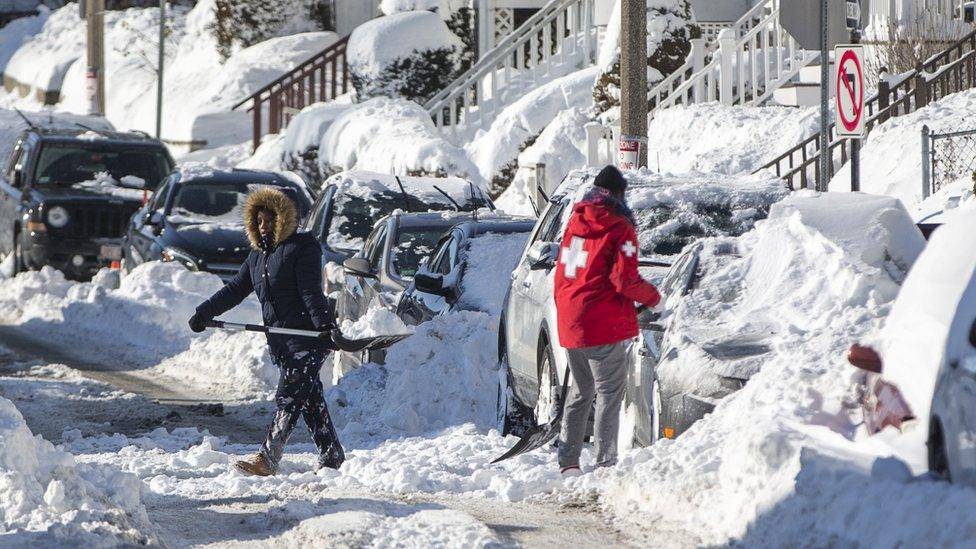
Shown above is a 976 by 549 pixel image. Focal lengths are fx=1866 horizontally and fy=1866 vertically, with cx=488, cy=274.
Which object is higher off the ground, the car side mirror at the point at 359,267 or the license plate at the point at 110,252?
the car side mirror at the point at 359,267

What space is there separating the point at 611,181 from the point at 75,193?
1549 cm

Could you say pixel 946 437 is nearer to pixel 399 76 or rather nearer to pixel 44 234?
pixel 44 234

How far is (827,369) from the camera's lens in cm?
792

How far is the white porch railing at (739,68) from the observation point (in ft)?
75.9

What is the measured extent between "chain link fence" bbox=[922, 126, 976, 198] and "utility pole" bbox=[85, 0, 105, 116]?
75.8 feet

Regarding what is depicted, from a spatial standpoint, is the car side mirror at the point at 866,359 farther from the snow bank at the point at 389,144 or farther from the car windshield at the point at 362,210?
the snow bank at the point at 389,144

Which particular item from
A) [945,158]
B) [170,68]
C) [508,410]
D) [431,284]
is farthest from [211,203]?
[170,68]

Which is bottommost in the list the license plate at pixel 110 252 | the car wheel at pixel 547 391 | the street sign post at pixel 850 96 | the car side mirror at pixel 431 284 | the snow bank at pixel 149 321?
the snow bank at pixel 149 321

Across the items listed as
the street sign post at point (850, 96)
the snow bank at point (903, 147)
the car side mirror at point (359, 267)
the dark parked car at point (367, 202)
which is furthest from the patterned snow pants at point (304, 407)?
the snow bank at point (903, 147)

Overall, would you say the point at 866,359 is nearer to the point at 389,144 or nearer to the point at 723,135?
the point at 723,135

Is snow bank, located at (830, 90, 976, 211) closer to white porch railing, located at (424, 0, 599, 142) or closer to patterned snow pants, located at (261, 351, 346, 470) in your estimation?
patterned snow pants, located at (261, 351, 346, 470)

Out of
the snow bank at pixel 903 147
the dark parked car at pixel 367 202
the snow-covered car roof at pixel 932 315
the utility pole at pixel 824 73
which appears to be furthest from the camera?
the dark parked car at pixel 367 202

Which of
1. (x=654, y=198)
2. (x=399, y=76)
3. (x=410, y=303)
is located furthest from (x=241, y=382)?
(x=399, y=76)

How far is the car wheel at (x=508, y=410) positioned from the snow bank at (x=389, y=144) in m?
14.0
